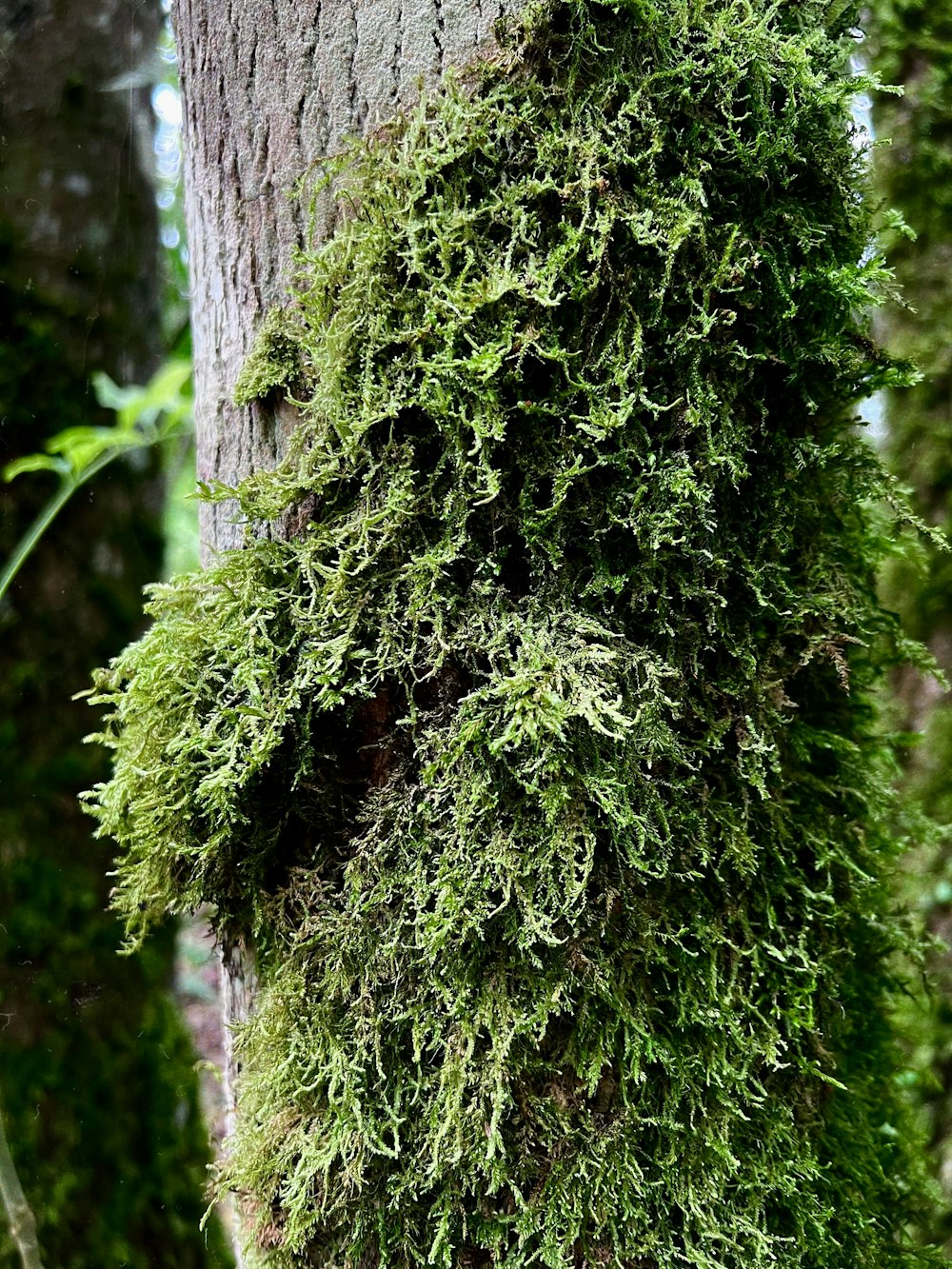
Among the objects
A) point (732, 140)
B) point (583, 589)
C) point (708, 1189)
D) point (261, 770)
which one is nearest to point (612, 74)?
point (732, 140)

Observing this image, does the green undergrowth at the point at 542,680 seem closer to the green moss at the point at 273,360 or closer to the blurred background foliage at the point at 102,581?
the green moss at the point at 273,360

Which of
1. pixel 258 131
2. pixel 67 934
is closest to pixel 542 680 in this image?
pixel 258 131

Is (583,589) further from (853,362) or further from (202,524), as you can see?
(202,524)

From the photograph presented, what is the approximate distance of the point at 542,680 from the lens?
32.8 inches

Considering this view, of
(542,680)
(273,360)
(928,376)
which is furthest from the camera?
(928,376)

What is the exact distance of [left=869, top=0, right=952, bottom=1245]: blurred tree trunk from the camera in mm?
2666

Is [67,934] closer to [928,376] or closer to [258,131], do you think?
[258,131]

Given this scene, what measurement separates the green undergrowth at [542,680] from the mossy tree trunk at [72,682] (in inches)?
61.5

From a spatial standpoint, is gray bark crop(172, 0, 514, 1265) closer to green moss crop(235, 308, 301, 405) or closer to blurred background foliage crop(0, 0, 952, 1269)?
green moss crop(235, 308, 301, 405)

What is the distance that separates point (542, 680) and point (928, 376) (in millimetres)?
2723

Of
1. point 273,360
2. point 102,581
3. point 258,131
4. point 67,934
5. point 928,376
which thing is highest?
point 928,376

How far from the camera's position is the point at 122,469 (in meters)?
2.62

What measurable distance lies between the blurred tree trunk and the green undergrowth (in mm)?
2074

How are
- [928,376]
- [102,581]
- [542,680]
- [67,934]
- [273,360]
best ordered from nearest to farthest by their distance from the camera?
[542,680]
[273,360]
[67,934]
[102,581]
[928,376]
